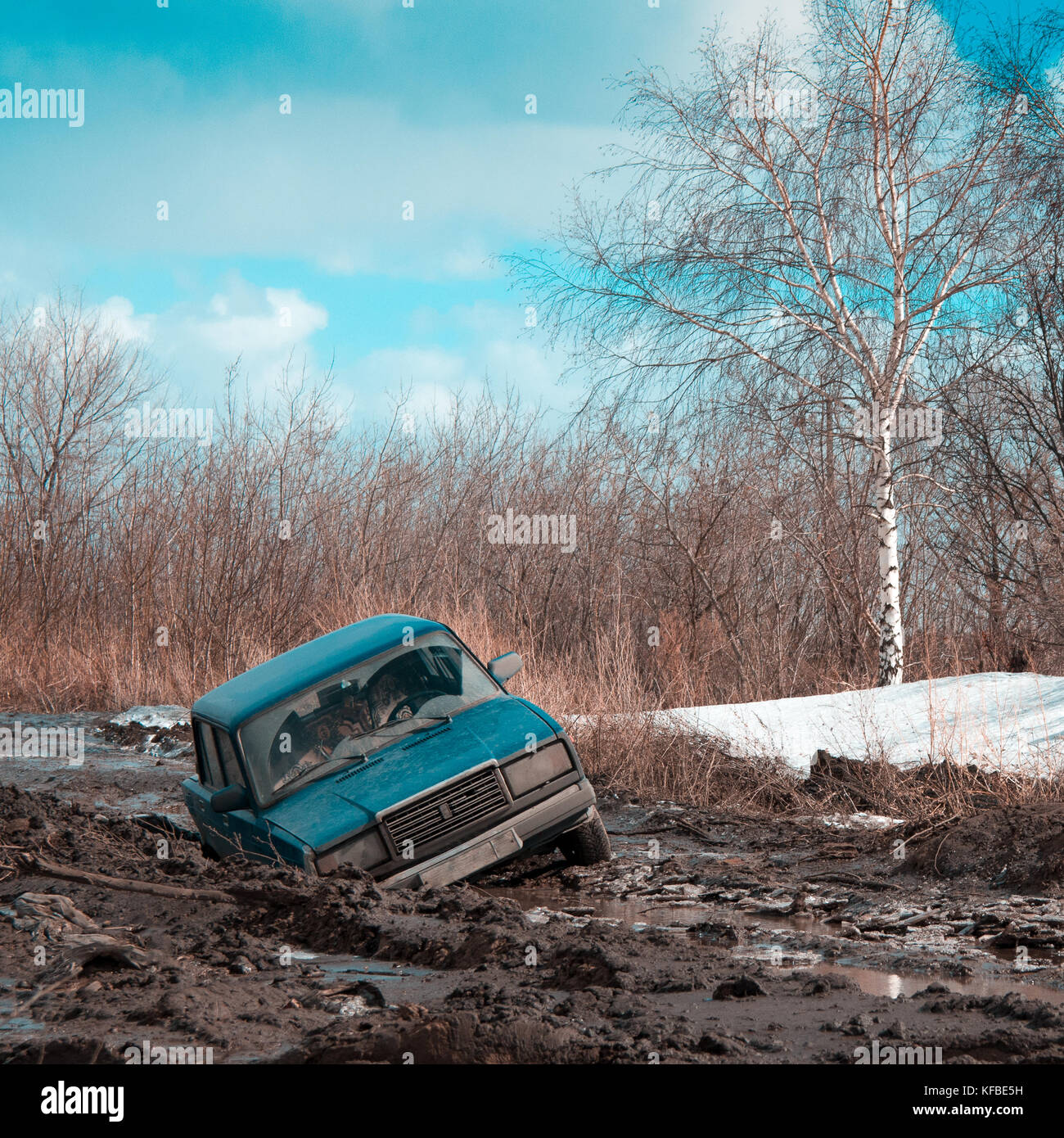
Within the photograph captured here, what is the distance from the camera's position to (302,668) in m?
6.49

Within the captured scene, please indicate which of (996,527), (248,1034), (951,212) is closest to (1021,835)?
(248,1034)

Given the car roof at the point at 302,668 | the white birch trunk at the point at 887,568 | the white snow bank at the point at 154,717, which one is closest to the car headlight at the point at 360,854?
the car roof at the point at 302,668

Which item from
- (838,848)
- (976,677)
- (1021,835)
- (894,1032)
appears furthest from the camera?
→ (976,677)

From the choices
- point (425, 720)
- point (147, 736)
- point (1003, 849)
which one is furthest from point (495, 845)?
point (147, 736)

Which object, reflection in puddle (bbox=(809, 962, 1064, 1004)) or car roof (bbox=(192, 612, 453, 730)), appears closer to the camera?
reflection in puddle (bbox=(809, 962, 1064, 1004))

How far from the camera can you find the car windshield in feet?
19.9

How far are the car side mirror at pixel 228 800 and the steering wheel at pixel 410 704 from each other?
976 millimetres

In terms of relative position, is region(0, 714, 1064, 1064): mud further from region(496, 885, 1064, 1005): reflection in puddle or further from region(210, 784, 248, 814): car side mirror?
region(210, 784, 248, 814): car side mirror

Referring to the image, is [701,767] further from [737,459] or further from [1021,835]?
[737,459]

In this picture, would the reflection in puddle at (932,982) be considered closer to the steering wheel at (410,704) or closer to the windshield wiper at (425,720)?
the windshield wiper at (425,720)

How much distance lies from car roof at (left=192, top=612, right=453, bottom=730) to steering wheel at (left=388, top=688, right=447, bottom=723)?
1.15ft

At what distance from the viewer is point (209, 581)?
635 inches

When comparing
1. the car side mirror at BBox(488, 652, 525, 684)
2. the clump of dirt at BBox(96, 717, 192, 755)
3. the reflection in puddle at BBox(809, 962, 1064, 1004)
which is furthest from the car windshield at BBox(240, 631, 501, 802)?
the clump of dirt at BBox(96, 717, 192, 755)

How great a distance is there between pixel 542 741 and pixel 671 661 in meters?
9.32
